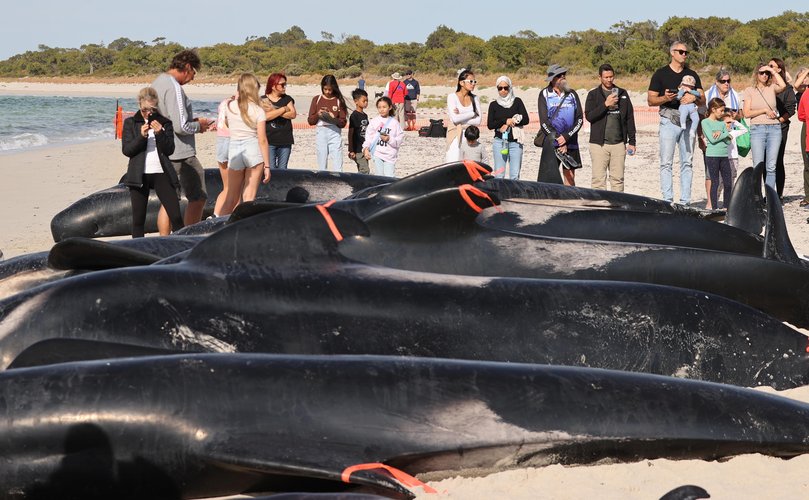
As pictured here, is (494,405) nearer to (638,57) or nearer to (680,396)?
(680,396)

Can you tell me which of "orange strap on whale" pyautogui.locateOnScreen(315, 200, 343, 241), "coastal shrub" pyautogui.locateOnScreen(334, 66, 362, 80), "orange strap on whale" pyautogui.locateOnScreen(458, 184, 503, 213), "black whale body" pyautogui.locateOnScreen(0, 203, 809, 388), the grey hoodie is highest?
"coastal shrub" pyautogui.locateOnScreen(334, 66, 362, 80)

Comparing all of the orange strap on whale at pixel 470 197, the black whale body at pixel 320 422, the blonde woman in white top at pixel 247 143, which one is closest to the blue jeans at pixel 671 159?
the blonde woman in white top at pixel 247 143

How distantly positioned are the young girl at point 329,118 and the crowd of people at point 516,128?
15mm

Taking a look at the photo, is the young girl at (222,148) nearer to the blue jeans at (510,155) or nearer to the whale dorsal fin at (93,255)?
the blue jeans at (510,155)

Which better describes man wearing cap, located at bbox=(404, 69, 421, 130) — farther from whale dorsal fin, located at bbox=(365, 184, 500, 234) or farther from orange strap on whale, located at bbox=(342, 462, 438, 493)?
orange strap on whale, located at bbox=(342, 462, 438, 493)

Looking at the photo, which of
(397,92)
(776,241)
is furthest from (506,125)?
(397,92)

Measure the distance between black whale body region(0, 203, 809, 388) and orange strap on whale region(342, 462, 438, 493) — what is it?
3.95 feet

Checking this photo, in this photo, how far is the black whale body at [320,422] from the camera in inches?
183

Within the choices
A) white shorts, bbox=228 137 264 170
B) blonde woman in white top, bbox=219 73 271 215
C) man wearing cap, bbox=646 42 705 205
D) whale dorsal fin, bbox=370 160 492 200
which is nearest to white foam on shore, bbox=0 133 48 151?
blonde woman in white top, bbox=219 73 271 215

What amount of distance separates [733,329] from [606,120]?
23.3ft

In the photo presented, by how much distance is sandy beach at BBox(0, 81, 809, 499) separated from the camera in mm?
5023

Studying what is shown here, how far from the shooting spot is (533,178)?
17953 mm

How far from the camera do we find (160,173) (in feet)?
35.0

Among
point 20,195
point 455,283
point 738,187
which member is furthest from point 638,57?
point 455,283
